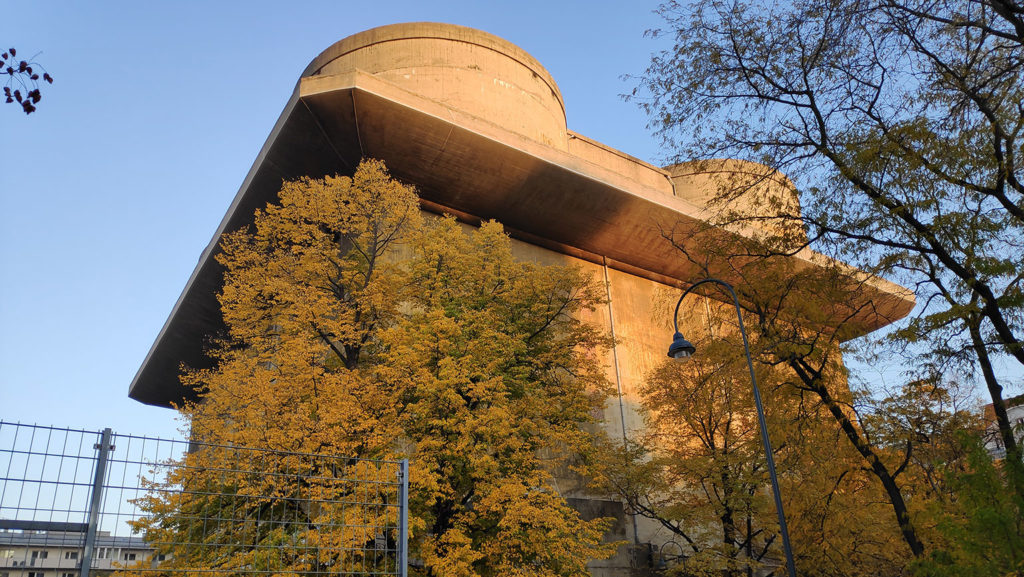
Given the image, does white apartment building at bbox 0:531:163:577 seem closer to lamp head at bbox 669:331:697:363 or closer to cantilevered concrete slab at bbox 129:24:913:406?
lamp head at bbox 669:331:697:363

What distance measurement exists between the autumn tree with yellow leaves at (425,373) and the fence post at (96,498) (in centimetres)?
596

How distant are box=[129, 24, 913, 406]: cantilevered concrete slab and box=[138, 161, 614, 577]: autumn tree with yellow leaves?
669 cm

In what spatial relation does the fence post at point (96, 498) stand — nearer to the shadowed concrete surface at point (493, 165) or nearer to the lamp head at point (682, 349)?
the lamp head at point (682, 349)

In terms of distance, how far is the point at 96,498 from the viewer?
545cm

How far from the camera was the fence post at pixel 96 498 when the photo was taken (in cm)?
527

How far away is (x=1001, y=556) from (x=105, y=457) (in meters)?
7.95

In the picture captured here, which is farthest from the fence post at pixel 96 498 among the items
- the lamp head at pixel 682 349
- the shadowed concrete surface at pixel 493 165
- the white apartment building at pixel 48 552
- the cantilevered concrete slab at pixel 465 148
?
the cantilevered concrete slab at pixel 465 148

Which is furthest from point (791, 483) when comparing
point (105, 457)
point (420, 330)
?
point (105, 457)

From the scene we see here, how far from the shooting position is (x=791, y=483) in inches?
731

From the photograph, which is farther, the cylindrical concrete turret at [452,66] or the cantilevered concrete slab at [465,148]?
the cylindrical concrete turret at [452,66]

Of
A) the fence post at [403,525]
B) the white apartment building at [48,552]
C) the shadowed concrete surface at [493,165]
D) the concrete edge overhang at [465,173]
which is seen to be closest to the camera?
the white apartment building at [48,552]

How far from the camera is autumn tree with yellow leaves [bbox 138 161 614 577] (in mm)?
14320

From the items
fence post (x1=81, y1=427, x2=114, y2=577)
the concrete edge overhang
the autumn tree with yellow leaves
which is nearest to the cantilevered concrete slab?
the concrete edge overhang

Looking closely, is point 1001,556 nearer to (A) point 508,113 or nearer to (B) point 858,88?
(B) point 858,88
